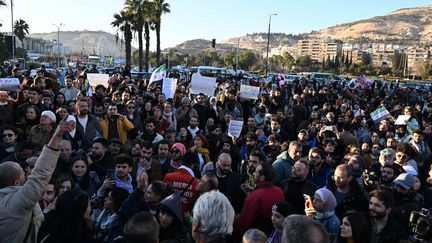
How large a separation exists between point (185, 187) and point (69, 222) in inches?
71.2

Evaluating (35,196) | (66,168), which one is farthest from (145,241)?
(66,168)

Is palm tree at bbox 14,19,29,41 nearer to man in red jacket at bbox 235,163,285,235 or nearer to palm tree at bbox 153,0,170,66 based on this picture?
palm tree at bbox 153,0,170,66

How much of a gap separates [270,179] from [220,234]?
1841 mm

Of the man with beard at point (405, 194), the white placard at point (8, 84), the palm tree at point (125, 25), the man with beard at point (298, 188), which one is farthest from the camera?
the palm tree at point (125, 25)

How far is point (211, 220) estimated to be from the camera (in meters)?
3.07

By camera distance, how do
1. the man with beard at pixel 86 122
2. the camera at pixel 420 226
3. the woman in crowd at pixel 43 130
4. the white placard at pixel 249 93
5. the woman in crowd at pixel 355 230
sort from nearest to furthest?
A: the woman in crowd at pixel 355 230 < the camera at pixel 420 226 < the woman in crowd at pixel 43 130 < the man with beard at pixel 86 122 < the white placard at pixel 249 93

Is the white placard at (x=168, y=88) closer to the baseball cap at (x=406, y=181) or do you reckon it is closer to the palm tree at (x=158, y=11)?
the baseball cap at (x=406, y=181)

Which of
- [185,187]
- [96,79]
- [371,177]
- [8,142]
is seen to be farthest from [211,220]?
[96,79]

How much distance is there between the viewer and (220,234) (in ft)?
10.0

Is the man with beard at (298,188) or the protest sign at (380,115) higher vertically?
the protest sign at (380,115)

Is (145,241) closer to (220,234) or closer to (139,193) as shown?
(220,234)

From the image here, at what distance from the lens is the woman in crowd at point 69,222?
10.0ft

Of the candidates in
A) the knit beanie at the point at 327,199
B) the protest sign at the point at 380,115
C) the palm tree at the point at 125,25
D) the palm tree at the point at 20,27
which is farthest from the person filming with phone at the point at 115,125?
the palm tree at the point at 20,27

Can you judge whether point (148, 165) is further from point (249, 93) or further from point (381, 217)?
point (249, 93)
